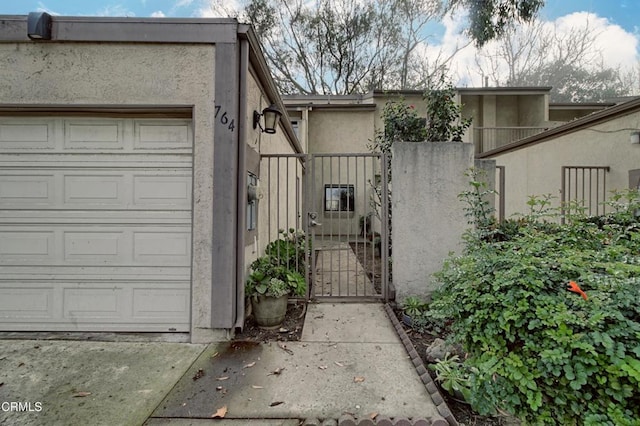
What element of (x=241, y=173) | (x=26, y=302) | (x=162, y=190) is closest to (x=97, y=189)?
(x=162, y=190)

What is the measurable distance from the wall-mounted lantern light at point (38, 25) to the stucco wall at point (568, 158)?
7.04 meters

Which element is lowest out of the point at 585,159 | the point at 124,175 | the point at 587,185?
the point at 124,175

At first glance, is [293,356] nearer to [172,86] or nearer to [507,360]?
[507,360]

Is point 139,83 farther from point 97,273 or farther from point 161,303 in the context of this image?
point 161,303

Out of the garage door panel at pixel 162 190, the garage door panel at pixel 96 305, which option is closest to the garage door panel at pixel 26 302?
the garage door panel at pixel 96 305

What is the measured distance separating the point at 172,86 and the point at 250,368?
9.98 feet

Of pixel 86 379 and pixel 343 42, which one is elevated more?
pixel 343 42

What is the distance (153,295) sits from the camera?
10.9ft

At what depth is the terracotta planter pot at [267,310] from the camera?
3.54 metres

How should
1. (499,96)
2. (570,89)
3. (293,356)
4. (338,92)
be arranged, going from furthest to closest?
1. (570,89)
2. (338,92)
3. (499,96)
4. (293,356)

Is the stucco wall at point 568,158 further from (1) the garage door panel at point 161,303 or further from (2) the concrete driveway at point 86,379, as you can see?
(2) the concrete driveway at point 86,379

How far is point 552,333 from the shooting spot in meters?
1.53

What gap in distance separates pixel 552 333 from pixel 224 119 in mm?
3254

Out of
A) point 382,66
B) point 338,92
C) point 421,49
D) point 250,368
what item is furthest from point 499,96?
point 250,368
